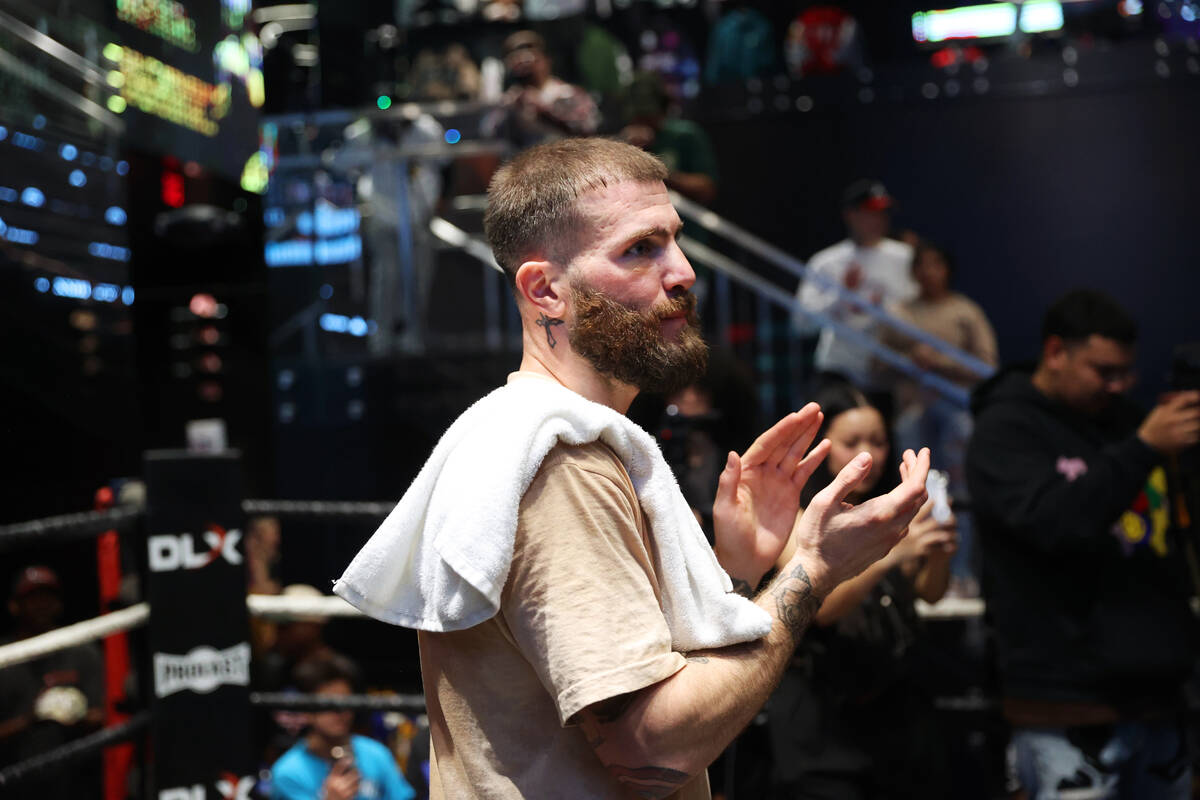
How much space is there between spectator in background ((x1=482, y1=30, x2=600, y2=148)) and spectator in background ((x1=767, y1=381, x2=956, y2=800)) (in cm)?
406

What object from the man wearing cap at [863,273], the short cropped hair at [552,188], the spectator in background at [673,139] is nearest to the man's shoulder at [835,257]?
the man wearing cap at [863,273]

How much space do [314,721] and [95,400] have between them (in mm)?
1924

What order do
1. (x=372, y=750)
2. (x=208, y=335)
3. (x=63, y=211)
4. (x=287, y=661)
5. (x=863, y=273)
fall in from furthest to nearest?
(x=208, y=335)
(x=863, y=273)
(x=287, y=661)
(x=63, y=211)
(x=372, y=750)

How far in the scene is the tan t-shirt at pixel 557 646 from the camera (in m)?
1.39

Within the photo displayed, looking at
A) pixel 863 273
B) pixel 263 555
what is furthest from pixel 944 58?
pixel 263 555

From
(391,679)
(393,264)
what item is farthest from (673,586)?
(393,264)

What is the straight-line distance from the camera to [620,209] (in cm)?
161

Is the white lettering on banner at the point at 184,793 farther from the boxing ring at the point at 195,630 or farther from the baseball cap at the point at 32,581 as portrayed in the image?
the baseball cap at the point at 32,581

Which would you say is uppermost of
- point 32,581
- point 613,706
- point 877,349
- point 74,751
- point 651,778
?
point 877,349

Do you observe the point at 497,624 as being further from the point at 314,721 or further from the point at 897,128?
the point at 897,128

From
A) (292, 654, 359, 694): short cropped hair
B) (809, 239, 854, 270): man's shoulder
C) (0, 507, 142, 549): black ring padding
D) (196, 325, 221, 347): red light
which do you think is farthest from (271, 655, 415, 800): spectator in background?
(196, 325, 221, 347): red light

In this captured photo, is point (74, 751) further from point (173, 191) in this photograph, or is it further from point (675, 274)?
point (173, 191)

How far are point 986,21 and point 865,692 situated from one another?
26.5 feet

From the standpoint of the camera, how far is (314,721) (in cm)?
377
